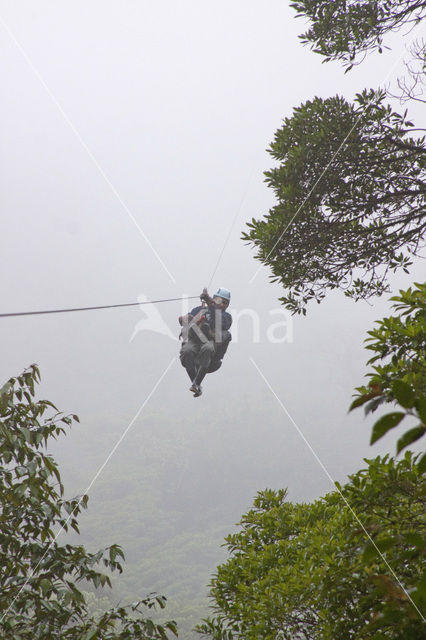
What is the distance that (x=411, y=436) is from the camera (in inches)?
30.0

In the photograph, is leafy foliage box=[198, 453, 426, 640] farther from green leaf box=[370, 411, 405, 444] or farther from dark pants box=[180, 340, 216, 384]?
dark pants box=[180, 340, 216, 384]

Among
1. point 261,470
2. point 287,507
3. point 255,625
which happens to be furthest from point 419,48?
point 261,470

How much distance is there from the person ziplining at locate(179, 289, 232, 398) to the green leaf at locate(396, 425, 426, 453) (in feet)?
18.6

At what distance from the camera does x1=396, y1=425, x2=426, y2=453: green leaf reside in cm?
75

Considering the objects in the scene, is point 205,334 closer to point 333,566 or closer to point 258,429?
point 333,566

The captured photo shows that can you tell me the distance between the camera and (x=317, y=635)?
9.91 feet

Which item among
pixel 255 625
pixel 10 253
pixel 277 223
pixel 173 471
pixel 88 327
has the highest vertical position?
pixel 10 253

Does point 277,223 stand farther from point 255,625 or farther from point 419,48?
point 255,625

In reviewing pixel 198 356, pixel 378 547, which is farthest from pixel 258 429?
pixel 378 547

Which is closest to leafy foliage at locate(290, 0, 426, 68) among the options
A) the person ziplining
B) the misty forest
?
the misty forest

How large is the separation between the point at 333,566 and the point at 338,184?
3319mm

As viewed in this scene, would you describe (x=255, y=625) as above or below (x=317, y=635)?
above

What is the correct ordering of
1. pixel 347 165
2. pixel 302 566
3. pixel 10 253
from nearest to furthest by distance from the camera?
pixel 302 566
pixel 347 165
pixel 10 253

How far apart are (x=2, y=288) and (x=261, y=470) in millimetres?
84912
